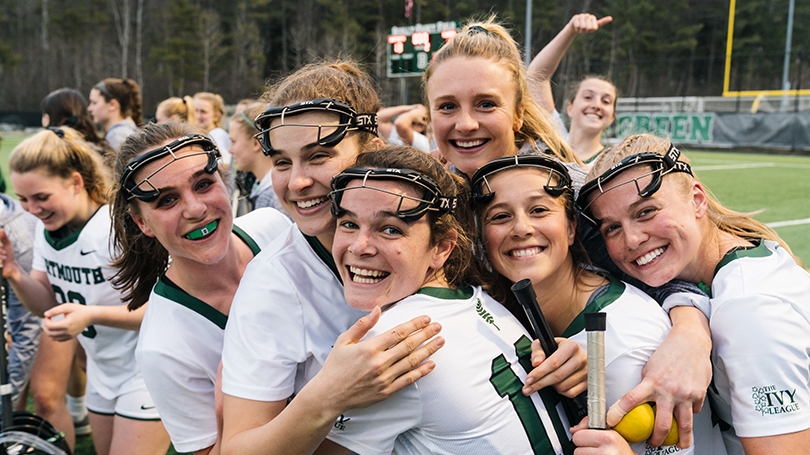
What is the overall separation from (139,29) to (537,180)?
53.1 meters

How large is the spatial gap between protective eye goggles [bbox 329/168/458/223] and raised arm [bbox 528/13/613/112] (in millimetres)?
2343

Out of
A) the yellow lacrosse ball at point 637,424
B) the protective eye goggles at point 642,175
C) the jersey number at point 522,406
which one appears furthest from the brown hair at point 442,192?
the yellow lacrosse ball at point 637,424

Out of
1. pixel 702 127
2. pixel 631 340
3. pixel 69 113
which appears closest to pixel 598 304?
pixel 631 340

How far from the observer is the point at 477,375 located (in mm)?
2020

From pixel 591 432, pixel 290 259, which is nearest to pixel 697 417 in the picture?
pixel 591 432

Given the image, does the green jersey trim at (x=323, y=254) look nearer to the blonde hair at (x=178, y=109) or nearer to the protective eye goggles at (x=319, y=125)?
the protective eye goggles at (x=319, y=125)

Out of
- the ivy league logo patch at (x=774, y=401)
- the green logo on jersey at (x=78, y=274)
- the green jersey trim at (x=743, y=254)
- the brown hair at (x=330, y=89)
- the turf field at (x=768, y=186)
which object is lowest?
the turf field at (x=768, y=186)

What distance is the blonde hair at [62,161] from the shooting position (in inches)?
158

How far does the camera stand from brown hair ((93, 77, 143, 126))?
756 cm

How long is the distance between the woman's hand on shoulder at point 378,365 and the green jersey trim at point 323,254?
0.50m

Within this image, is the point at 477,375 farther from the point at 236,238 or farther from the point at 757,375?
the point at 236,238

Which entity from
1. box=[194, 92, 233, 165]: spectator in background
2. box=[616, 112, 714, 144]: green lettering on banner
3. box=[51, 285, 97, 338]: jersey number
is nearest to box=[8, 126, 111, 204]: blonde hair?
box=[51, 285, 97, 338]: jersey number

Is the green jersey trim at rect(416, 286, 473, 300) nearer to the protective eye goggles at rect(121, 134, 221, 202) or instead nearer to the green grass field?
the protective eye goggles at rect(121, 134, 221, 202)

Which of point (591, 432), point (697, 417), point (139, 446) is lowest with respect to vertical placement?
point (139, 446)
